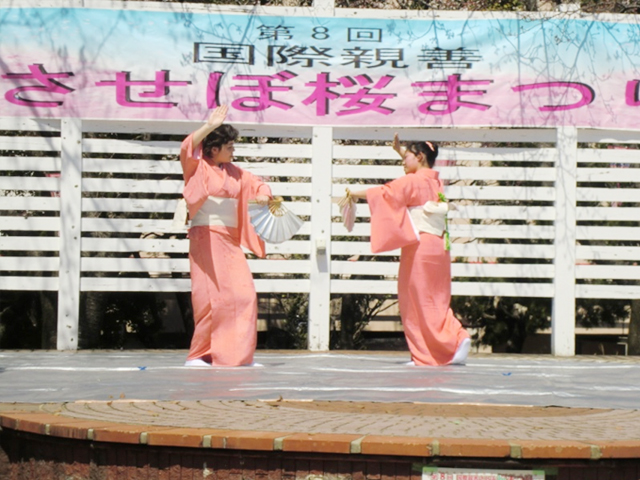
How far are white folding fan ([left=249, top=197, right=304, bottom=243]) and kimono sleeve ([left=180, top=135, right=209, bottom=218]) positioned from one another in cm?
36

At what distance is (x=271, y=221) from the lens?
27.6 feet

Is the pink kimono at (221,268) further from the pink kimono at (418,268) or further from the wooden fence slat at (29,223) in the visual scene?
the wooden fence slat at (29,223)

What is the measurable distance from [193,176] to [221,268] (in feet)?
2.10

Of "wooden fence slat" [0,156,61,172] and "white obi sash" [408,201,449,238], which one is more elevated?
"wooden fence slat" [0,156,61,172]

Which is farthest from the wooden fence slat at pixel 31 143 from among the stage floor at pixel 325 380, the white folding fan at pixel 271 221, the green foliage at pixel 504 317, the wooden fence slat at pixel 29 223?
the green foliage at pixel 504 317

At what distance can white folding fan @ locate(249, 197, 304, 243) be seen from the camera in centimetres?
837

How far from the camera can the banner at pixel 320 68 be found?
10.0m

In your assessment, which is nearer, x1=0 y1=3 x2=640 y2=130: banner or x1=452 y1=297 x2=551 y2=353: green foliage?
x1=0 y1=3 x2=640 y2=130: banner

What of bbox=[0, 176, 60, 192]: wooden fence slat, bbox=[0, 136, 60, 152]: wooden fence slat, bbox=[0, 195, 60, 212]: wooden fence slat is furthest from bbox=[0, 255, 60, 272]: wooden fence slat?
bbox=[0, 136, 60, 152]: wooden fence slat

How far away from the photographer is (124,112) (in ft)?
32.8

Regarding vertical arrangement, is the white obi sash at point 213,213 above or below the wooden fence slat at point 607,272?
above

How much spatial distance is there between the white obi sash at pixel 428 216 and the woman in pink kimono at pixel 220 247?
1.07 metres

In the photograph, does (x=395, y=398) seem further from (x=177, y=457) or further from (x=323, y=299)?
(x=323, y=299)

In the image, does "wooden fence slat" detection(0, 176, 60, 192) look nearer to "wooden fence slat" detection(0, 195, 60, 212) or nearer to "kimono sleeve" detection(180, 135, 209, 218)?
"wooden fence slat" detection(0, 195, 60, 212)
